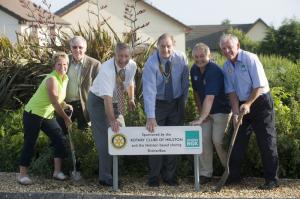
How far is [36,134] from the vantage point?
296 inches

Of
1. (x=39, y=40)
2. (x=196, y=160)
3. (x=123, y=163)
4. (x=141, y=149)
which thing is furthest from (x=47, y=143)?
(x=39, y=40)

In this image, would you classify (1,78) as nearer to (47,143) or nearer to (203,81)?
(47,143)

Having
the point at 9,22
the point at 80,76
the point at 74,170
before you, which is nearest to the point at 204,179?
the point at 74,170

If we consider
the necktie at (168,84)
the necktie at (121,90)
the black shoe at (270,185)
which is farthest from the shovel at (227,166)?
the necktie at (121,90)

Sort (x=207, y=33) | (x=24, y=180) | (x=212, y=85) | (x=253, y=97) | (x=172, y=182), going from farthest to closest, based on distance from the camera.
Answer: (x=207, y=33)
(x=24, y=180)
(x=172, y=182)
(x=212, y=85)
(x=253, y=97)

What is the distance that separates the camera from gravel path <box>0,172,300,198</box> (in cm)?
695

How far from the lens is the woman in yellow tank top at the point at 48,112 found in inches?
288

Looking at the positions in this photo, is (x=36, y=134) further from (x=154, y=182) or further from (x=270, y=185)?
(x=270, y=185)

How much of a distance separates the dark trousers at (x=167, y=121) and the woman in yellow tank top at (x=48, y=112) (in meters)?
1.19

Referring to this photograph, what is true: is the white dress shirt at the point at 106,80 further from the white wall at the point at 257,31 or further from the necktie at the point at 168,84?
the white wall at the point at 257,31

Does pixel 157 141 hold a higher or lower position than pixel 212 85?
lower

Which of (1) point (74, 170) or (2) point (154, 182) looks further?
(1) point (74, 170)

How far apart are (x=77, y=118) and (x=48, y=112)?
2.38 feet

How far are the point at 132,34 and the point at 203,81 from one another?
3.37 metres
